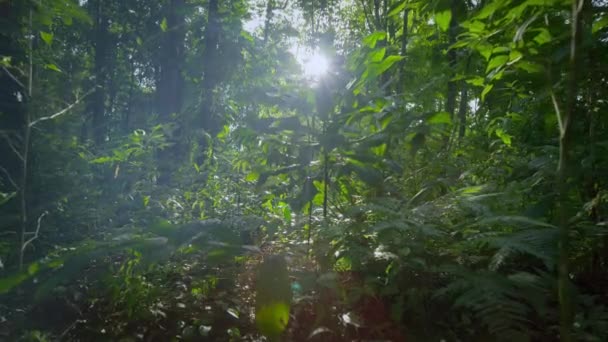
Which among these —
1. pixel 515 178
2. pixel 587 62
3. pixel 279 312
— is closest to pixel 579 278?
pixel 515 178

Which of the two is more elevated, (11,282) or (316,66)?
(316,66)

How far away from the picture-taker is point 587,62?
5.71 ft

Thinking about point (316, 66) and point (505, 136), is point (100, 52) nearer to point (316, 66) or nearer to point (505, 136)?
point (316, 66)

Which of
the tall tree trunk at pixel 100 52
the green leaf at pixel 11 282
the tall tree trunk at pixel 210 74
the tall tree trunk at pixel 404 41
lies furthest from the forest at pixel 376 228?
the tall tree trunk at pixel 100 52

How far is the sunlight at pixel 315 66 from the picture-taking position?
94.4 inches

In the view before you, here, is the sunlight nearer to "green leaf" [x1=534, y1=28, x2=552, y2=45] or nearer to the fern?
"green leaf" [x1=534, y1=28, x2=552, y2=45]

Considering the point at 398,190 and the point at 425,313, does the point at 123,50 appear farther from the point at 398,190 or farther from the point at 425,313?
the point at 425,313

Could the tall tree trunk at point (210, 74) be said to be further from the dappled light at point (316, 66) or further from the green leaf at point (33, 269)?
the green leaf at point (33, 269)

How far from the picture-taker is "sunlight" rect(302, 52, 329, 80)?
7.87 feet

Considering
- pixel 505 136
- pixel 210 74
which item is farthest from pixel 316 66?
pixel 210 74

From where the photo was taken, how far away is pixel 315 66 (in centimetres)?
243

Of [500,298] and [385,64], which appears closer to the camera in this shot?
[500,298]

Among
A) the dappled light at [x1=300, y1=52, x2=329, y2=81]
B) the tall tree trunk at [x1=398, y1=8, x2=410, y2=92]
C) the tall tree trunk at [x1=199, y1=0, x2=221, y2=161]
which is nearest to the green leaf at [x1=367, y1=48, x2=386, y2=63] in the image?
→ the dappled light at [x1=300, y1=52, x2=329, y2=81]

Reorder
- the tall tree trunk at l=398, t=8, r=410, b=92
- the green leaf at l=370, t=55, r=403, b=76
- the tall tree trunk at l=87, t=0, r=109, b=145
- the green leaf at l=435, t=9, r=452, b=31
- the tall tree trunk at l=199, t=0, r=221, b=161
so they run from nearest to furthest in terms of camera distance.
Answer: the green leaf at l=435, t=9, r=452, b=31, the green leaf at l=370, t=55, r=403, b=76, the tall tree trunk at l=398, t=8, r=410, b=92, the tall tree trunk at l=199, t=0, r=221, b=161, the tall tree trunk at l=87, t=0, r=109, b=145
